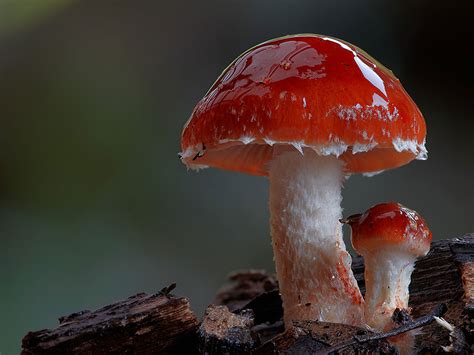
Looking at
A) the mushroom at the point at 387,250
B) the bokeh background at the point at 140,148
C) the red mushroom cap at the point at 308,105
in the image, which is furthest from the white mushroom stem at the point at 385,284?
the bokeh background at the point at 140,148

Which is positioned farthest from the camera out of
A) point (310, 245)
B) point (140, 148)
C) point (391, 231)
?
point (140, 148)

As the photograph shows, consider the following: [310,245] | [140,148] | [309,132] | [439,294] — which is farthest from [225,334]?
[140,148]

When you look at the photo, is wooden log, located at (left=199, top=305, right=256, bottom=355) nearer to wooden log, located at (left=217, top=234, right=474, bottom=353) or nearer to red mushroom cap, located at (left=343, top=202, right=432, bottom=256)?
wooden log, located at (left=217, top=234, right=474, bottom=353)

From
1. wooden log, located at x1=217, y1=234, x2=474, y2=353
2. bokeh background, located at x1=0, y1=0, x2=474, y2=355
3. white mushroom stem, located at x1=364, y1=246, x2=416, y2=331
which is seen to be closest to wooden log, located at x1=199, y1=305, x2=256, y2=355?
wooden log, located at x1=217, y1=234, x2=474, y2=353

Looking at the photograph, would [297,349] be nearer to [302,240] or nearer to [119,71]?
[302,240]

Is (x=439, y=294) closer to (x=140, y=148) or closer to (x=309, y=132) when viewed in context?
(x=309, y=132)

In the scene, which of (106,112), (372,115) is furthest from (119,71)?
(372,115)
